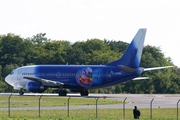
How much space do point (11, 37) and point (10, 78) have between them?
5351 centimetres

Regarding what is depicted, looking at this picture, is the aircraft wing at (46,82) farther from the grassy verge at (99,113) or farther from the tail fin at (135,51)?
the grassy verge at (99,113)

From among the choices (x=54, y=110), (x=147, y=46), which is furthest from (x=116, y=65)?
(x=147, y=46)

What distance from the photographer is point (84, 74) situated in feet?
251

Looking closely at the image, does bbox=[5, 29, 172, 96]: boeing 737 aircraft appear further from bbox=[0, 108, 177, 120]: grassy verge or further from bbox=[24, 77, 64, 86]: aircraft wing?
bbox=[0, 108, 177, 120]: grassy verge

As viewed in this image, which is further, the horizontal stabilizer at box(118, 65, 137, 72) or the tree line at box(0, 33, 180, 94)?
the tree line at box(0, 33, 180, 94)

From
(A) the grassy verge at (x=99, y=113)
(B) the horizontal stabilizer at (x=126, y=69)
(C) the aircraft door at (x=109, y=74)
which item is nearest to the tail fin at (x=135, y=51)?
(B) the horizontal stabilizer at (x=126, y=69)

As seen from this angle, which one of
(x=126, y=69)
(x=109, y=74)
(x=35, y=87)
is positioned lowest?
(x=35, y=87)

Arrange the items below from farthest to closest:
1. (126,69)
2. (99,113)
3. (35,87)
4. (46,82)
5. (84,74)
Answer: (35,87) → (46,82) → (84,74) → (126,69) → (99,113)

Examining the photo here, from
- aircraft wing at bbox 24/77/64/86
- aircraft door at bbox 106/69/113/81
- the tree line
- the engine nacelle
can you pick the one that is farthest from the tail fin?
the tree line

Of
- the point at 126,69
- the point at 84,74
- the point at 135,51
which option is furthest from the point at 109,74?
the point at 135,51

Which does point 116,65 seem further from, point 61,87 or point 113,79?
point 61,87

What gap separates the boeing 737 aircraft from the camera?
73125 millimetres

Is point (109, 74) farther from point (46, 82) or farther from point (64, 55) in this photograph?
point (64, 55)

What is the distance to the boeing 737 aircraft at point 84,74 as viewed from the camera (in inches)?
2879
